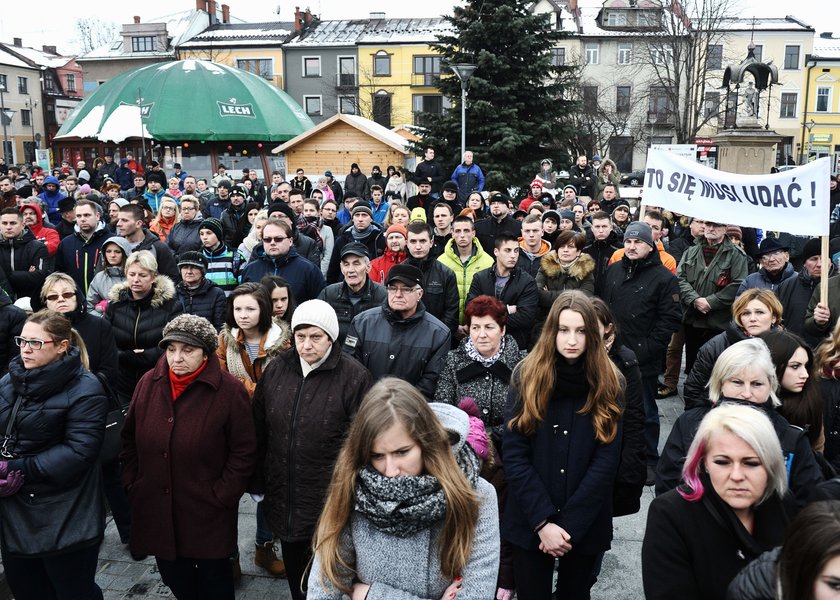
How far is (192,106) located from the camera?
3372cm

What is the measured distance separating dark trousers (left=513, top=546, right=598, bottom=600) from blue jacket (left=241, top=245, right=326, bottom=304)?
3615 mm

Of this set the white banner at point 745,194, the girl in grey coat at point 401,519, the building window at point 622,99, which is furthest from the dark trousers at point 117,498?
the building window at point 622,99

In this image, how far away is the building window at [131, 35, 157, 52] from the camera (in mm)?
→ 63781

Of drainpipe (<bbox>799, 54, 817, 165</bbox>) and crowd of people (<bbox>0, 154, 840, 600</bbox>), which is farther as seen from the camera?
drainpipe (<bbox>799, 54, 817, 165</bbox>)

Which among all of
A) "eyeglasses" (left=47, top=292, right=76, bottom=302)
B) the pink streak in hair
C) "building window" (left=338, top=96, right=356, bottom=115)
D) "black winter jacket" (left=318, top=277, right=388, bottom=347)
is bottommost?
the pink streak in hair

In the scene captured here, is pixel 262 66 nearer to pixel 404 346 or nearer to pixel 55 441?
pixel 404 346

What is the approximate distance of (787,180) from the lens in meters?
5.97

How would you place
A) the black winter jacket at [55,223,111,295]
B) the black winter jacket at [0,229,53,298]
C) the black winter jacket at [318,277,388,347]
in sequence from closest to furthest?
the black winter jacket at [318,277,388,347], the black winter jacket at [0,229,53,298], the black winter jacket at [55,223,111,295]

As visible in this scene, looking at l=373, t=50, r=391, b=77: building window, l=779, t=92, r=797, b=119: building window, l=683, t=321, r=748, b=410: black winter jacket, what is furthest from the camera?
l=779, t=92, r=797, b=119: building window

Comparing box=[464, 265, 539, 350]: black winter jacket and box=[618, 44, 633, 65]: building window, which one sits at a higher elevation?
box=[618, 44, 633, 65]: building window

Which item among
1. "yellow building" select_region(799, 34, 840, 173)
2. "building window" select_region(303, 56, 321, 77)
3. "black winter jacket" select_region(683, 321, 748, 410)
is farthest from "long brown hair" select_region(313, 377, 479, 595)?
"yellow building" select_region(799, 34, 840, 173)

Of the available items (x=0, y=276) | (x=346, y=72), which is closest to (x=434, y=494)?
(x=0, y=276)

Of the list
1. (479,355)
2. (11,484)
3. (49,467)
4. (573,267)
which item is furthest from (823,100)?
(11,484)

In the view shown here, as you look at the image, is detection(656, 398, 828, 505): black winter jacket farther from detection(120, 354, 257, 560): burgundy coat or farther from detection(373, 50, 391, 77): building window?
detection(373, 50, 391, 77): building window
